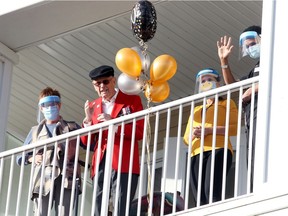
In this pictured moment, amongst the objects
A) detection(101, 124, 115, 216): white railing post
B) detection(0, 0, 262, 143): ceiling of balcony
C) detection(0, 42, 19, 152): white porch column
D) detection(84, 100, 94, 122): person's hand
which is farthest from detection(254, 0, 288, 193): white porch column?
detection(0, 42, 19, 152): white porch column

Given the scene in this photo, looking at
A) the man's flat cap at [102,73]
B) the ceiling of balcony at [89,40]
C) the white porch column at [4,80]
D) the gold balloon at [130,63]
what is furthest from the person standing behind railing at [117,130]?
the white porch column at [4,80]

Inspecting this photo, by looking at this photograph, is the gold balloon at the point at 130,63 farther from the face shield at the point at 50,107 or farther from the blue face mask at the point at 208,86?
the face shield at the point at 50,107

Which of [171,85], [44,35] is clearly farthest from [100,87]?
[171,85]

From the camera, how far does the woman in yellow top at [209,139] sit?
39.9 feet

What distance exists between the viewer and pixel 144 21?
12.6m

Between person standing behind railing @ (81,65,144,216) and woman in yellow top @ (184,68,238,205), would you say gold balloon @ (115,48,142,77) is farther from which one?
woman in yellow top @ (184,68,238,205)

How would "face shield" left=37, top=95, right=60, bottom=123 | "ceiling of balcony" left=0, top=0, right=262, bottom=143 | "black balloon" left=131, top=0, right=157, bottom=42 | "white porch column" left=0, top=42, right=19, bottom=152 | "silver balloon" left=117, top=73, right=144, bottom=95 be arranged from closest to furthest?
"silver balloon" left=117, top=73, right=144, bottom=95, "black balloon" left=131, top=0, right=157, bottom=42, "face shield" left=37, top=95, right=60, bottom=123, "ceiling of balcony" left=0, top=0, right=262, bottom=143, "white porch column" left=0, top=42, right=19, bottom=152

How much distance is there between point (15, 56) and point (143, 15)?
2.61m

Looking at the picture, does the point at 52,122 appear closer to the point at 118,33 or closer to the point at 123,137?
the point at 123,137

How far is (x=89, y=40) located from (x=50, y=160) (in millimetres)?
2687

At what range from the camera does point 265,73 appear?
11.5 m

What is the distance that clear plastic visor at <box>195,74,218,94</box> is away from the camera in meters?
12.5

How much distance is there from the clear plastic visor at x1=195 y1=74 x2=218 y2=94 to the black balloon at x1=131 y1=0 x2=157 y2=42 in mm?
712

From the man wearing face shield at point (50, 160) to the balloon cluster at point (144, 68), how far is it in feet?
3.30
